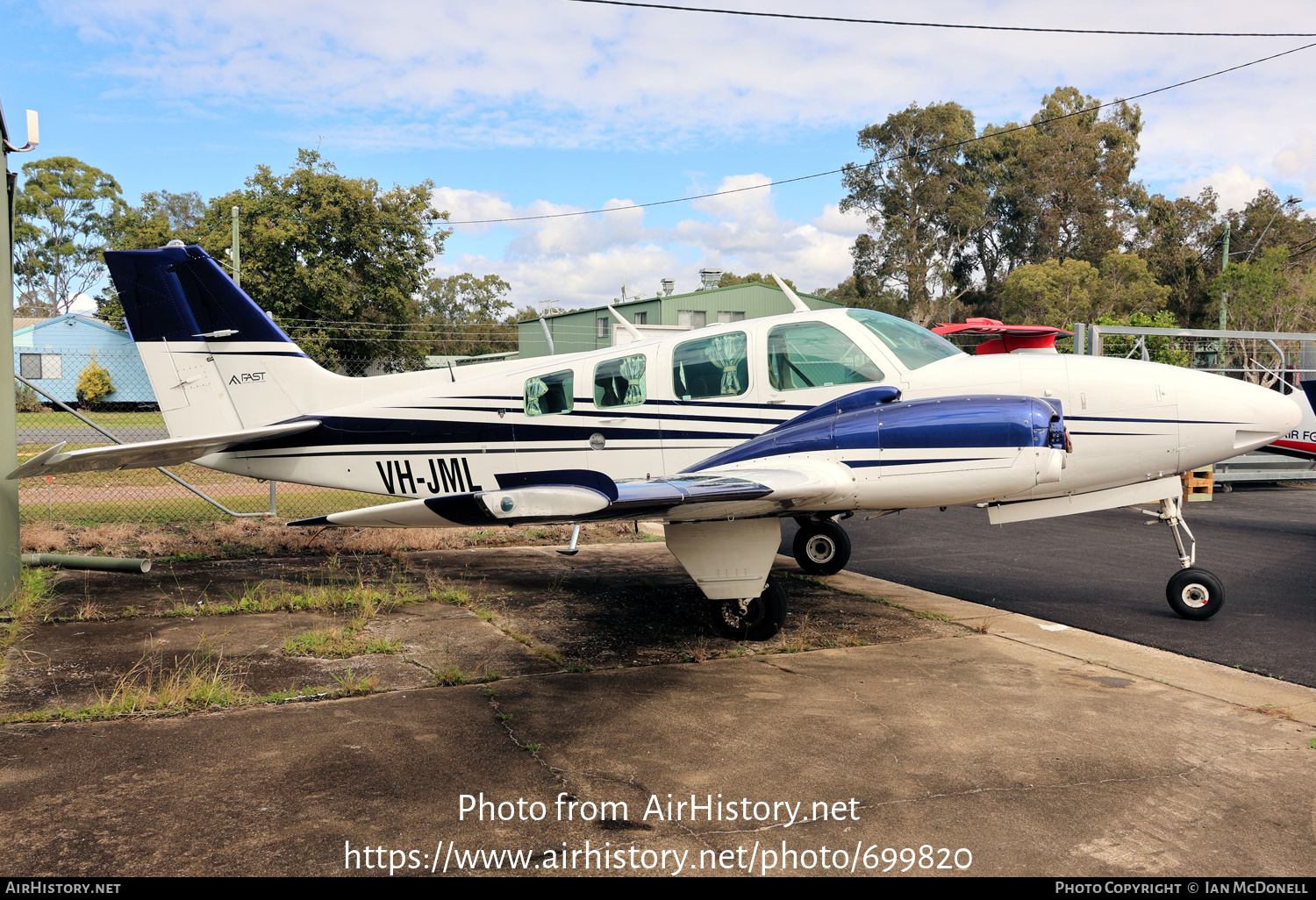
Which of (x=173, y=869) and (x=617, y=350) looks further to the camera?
(x=617, y=350)

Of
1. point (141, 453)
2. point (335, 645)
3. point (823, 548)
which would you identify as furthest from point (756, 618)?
point (141, 453)

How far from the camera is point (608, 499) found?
4.16 meters

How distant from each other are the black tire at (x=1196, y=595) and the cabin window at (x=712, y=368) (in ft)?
13.6

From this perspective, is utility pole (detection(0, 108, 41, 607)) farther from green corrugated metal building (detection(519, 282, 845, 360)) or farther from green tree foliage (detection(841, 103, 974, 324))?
green tree foliage (detection(841, 103, 974, 324))

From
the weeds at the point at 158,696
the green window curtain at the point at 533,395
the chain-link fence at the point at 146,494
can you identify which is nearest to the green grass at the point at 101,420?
the chain-link fence at the point at 146,494

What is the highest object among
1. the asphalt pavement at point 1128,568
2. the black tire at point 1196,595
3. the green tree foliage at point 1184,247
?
the green tree foliage at point 1184,247

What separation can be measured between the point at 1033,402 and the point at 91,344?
163 ft

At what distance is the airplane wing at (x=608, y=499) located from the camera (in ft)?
13.6

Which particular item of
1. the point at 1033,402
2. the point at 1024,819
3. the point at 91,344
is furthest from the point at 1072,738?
the point at 91,344

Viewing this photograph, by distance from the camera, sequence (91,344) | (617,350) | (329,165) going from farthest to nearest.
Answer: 1. (91,344)
2. (329,165)
3. (617,350)

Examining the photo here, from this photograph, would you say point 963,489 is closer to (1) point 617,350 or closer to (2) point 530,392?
(1) point 617,350

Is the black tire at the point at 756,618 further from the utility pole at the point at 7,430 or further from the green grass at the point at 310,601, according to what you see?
the utility pole at the point at 7,430

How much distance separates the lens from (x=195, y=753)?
13.5 feet

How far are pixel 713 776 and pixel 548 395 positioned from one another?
13.5ft
